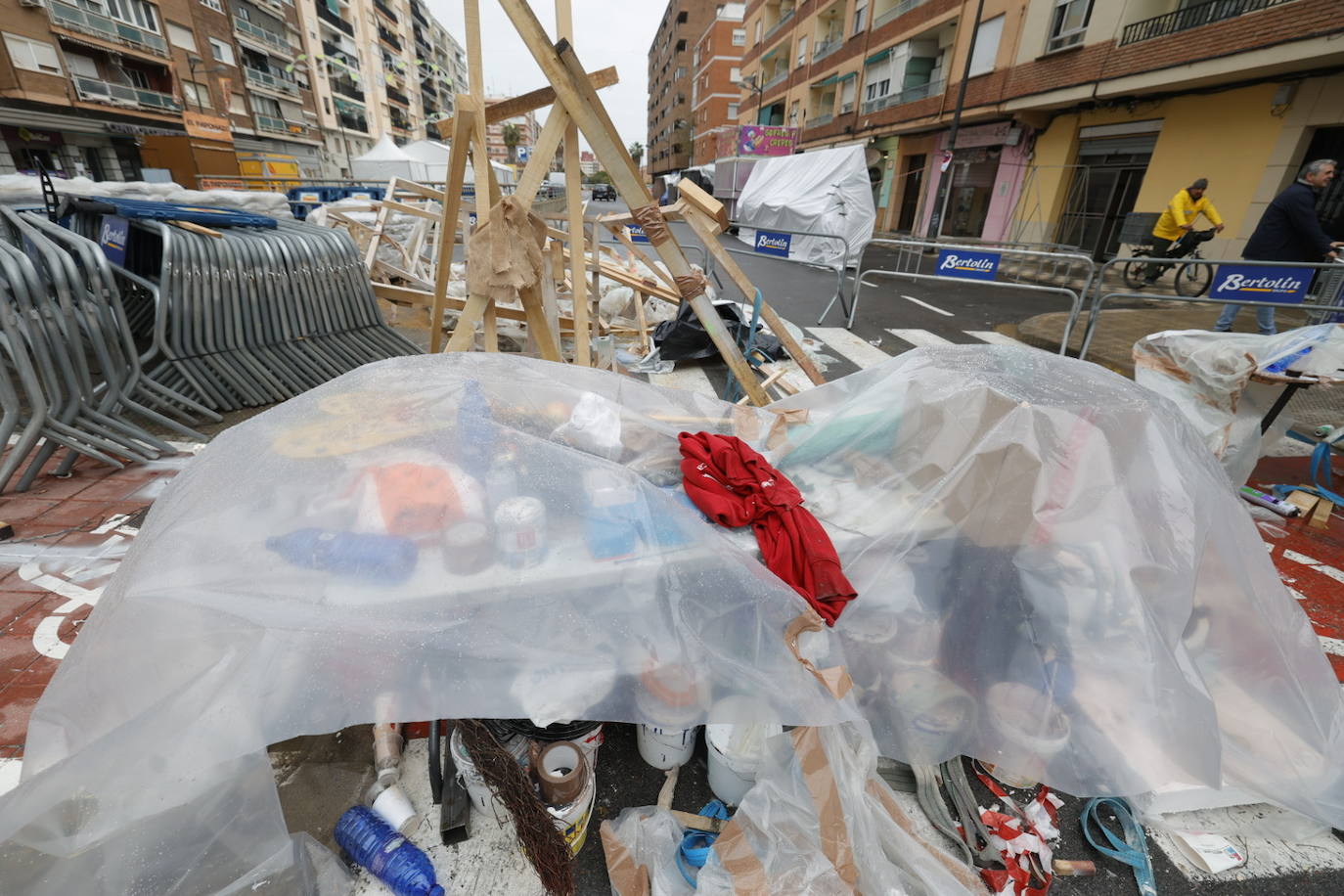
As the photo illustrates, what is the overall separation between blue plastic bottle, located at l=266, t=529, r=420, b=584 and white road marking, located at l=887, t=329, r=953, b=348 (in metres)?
6.46

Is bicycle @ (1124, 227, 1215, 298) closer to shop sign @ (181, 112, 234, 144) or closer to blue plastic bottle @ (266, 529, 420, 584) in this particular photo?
blue plastic bottle @ (266, 529, 420, 584)

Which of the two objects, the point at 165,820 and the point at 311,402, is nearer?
the point at 165,820

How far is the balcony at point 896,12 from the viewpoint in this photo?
65.0 ft

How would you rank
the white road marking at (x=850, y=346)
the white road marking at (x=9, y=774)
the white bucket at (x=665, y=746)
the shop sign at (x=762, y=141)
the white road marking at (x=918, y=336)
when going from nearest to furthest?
the white road marking at (x=9, y=774), the white bucket at (x=665, y=746), the white road marking at (x=850, y=346), the white road marking at (x=918, y=336), the shop sign at (x=762, y=141)

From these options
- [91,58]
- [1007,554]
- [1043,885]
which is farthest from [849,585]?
[91,58]

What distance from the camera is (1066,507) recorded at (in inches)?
71.5

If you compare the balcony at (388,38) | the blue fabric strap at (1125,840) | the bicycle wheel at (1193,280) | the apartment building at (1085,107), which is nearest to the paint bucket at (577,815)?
the blue fabric strap at (1125,840)

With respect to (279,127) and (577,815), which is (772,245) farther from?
(279,127)

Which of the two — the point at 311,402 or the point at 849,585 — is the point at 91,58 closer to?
the point at 311,402

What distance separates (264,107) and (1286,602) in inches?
1865

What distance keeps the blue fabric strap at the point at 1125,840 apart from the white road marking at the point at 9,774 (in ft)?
10.4

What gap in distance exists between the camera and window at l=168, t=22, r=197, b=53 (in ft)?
85.6

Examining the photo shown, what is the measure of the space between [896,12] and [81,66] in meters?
32.3

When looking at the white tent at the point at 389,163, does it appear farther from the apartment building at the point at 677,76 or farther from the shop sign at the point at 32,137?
the apartment building at the point at 677,76
